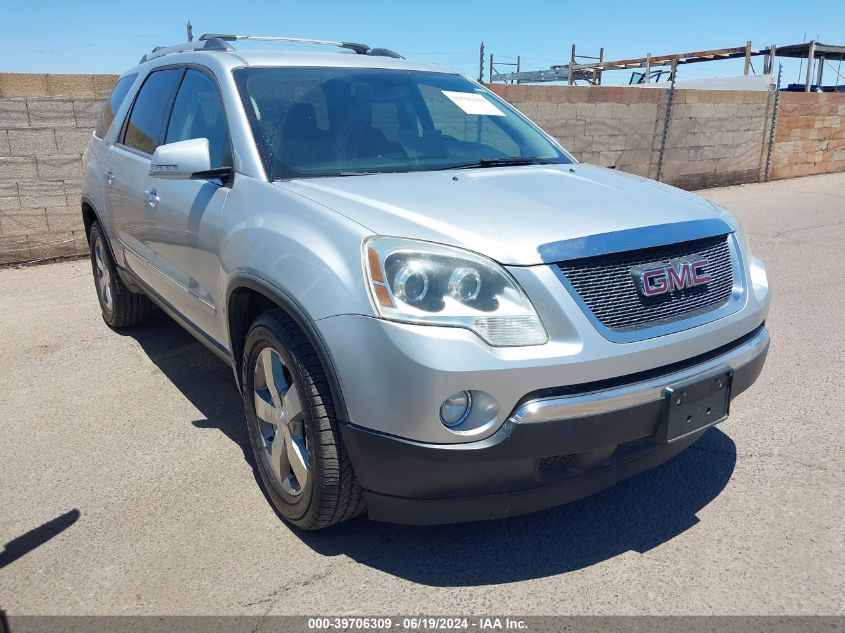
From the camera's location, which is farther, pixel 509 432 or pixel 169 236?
pixel 169 236

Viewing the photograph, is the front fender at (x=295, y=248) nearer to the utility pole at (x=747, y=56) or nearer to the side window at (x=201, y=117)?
the side window at (x=201, y=117)

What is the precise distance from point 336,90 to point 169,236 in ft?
3.52

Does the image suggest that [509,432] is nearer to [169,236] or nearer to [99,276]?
[169,236]

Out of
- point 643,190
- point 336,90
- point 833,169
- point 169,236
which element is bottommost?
point 833,169

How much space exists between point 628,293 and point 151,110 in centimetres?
310

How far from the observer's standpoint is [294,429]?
2.68 m

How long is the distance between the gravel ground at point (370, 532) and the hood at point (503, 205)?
3.70 ft

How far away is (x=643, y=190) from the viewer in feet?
9.73

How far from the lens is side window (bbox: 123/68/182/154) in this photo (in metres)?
4.03

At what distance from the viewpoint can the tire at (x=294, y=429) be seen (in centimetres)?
243

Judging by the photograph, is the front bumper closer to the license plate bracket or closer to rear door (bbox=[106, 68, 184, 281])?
the license plate bracket

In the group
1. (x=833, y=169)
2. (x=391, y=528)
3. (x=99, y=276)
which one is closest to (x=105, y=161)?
(x=99, y=276)

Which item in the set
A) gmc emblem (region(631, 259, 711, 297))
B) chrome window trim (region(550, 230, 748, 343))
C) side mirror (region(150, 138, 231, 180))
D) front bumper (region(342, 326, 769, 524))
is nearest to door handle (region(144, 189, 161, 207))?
side mirror (region(150, 138, 231, 180))

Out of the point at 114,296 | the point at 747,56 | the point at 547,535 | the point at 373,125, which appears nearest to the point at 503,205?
the point at 373,125
